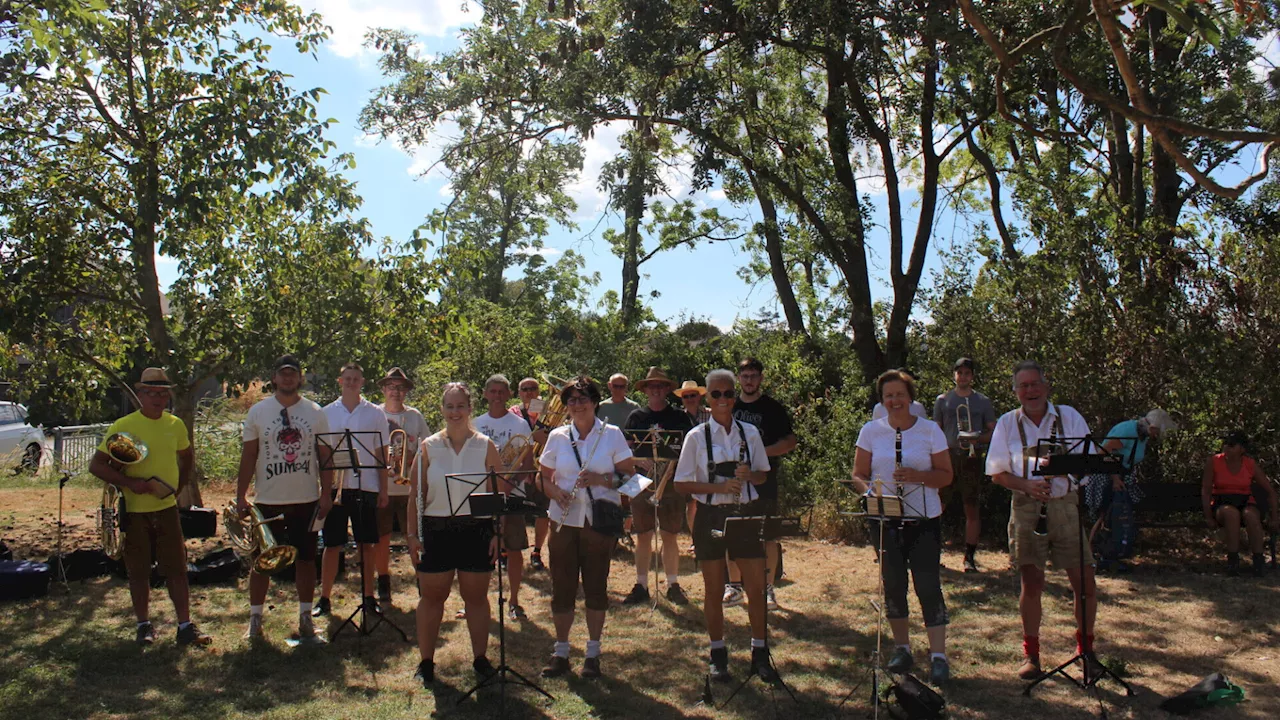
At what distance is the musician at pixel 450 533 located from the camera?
5406 mm

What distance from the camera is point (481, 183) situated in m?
13.5

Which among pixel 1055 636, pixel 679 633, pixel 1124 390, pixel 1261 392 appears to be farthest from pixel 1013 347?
pixel 679 633

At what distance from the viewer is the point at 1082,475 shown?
5.04 meters

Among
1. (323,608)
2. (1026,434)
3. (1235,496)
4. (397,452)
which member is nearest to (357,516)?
(397,452)

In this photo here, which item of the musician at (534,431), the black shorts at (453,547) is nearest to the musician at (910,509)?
the black shorts at (453,547)

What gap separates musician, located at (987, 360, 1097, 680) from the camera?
5457 mm

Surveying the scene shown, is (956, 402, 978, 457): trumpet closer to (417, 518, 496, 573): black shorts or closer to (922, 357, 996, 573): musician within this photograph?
(922, 357, 996, 573): musician

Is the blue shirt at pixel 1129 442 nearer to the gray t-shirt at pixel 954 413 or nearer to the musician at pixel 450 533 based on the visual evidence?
the gray t-shirt at pixel 954 413

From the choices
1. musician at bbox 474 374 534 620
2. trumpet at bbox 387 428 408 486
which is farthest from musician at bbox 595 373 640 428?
trumpet at bbox 387 428 408 486

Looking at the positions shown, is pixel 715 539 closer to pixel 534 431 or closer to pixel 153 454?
pixel 534 431

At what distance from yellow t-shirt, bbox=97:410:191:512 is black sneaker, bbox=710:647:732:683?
371 centimetres

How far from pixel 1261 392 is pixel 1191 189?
562 centimetres

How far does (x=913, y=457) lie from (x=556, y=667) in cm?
245

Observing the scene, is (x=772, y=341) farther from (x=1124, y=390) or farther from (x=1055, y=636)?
(x=1055, y=636)
